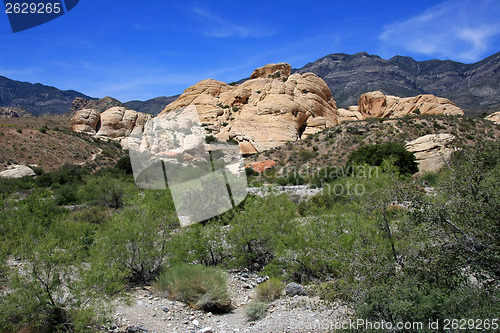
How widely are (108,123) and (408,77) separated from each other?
130767mm

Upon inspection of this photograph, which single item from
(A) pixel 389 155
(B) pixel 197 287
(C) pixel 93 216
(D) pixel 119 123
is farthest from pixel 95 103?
(B) pixel 197 287

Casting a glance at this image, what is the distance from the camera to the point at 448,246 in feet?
13.8

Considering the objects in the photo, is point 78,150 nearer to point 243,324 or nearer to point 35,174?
point 35,174

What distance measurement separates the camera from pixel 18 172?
100 feet

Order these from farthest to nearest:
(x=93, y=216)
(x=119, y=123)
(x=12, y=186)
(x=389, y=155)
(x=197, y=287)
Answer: (x=119, y=123), (x=389, y=155), (x=12, y=186), (x=93, y=216), (x=197, y=287)

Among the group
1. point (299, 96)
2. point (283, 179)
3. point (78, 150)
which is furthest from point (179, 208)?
point (299, 96)

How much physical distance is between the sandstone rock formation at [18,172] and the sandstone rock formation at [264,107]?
21117mm

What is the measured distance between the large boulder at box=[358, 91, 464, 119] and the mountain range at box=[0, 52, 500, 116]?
175 ft

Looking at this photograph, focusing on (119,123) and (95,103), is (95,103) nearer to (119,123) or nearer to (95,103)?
(95,103)

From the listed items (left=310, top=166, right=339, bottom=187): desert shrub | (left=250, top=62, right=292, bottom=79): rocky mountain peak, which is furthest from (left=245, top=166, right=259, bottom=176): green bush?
(left=250, top=62, right=292, bottom=79): rocky mountain peak

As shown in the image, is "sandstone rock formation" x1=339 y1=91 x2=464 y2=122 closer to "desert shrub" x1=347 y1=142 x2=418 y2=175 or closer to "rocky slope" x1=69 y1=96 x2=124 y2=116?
"desert shrub" x1=347 y1=142 x2=418 y2=175

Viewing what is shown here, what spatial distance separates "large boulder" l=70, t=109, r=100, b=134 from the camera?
51537mm

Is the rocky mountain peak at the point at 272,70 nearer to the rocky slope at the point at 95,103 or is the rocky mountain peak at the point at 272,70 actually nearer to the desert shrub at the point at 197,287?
the desert shrub at the point at 197,287

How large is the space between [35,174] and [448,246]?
117 ft
